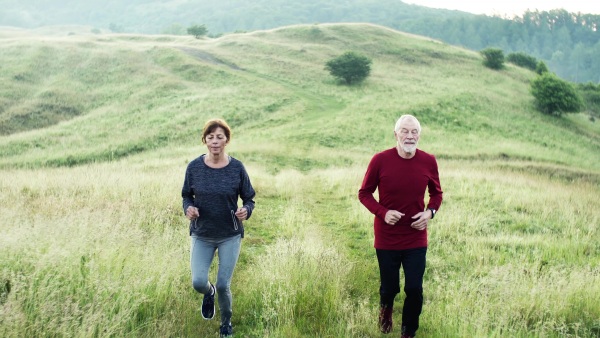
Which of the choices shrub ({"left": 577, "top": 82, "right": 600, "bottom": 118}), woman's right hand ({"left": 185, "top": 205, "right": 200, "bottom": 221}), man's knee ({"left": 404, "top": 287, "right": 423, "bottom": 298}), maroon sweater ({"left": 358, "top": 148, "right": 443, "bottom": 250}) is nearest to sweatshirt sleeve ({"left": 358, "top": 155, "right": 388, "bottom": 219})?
maroon sweater ({"left": 358, "top": 148, "right": 443, "bottom": 250})

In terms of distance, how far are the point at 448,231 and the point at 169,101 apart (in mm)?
33942

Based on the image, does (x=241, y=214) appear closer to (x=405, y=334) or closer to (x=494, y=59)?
(x=405, y=334)

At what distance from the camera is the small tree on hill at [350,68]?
43781mm

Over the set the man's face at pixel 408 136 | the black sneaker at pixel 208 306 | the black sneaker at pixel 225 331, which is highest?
the man's face at pixel 408 136

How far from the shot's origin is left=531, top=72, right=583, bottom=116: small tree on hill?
39.3m

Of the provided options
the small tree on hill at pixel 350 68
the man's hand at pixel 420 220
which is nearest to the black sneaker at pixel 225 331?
the man's hand at pixel 420 220

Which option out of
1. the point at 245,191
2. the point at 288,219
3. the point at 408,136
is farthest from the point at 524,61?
the point at 245,191

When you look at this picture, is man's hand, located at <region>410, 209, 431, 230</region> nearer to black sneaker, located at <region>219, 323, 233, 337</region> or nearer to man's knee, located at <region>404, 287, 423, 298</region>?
man's knee, located at <region>404, 287, 423, 298</region>

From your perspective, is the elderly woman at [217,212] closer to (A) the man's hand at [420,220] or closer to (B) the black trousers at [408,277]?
(B) the black trousers at [408,277]

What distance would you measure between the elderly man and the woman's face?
1.65 metres

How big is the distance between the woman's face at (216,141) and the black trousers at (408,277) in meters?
2.06

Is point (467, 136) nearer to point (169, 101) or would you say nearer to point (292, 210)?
point (292, 210)

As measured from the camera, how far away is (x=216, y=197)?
13.3ft

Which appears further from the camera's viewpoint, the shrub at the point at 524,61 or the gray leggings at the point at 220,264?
the shrub at the point at 524,61
